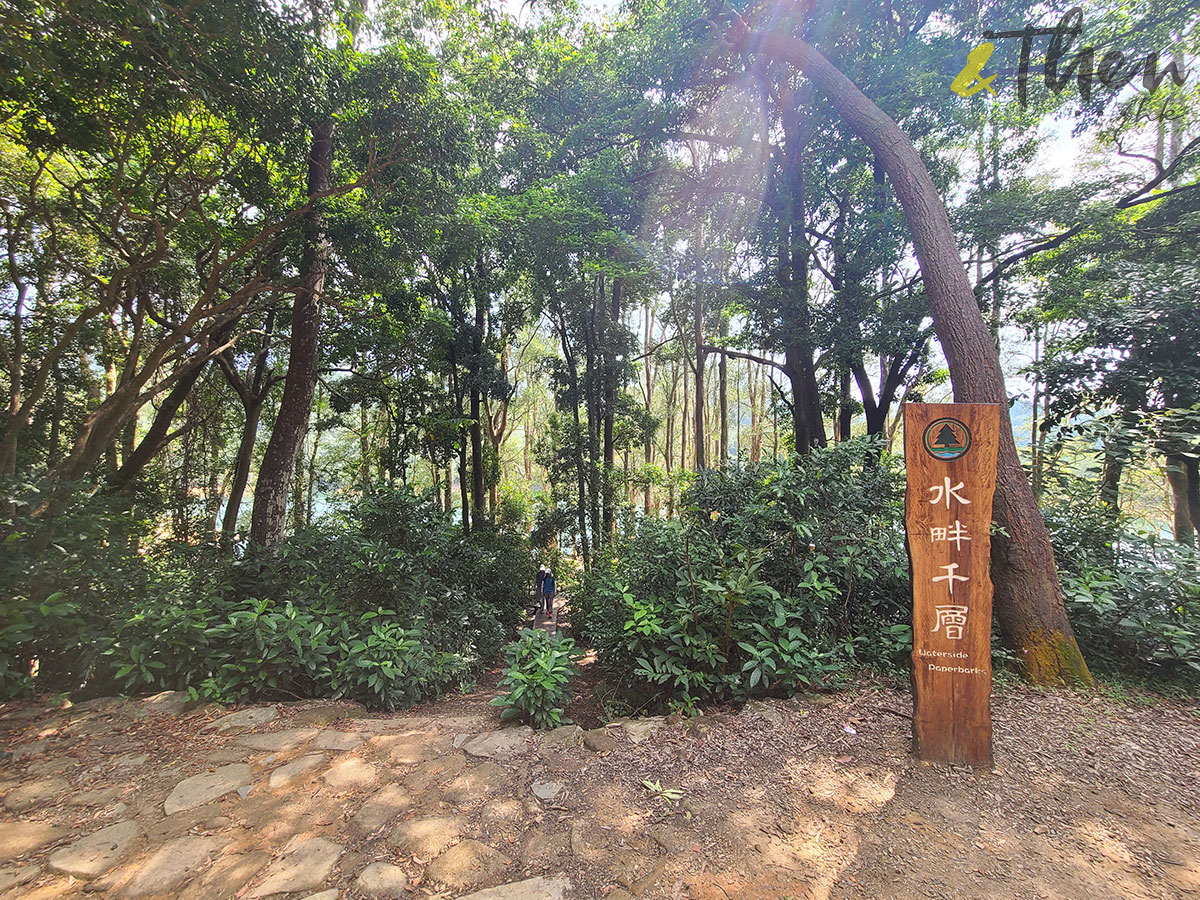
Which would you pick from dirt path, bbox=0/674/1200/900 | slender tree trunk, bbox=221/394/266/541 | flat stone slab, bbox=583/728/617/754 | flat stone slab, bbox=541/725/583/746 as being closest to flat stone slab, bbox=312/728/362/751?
dirt path, bbox=0/674/1200/900

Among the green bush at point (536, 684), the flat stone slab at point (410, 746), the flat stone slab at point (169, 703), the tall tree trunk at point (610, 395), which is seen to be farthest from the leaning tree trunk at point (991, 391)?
the tall tree trunk at point (610, 395)

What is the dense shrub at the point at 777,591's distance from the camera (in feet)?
10.1

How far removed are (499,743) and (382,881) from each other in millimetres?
967

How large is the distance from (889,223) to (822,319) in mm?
1669

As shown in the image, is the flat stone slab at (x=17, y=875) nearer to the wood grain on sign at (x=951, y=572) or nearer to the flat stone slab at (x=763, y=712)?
the flat stone slab at (x=763, y=712)

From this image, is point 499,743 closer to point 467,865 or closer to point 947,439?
point 467,865

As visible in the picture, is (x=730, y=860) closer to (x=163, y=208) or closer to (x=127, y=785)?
(x=127, y=785)

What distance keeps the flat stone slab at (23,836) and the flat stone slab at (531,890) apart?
178 cm

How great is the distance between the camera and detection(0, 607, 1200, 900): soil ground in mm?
1741

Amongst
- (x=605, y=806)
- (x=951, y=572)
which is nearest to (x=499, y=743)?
(x=605, y=806)

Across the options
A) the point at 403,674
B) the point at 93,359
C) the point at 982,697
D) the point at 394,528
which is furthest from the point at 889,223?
the point at 93,359

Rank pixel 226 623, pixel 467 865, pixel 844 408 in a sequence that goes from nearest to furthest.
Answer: pixel 467 865 < pixel 226 623 < pixel 844 408

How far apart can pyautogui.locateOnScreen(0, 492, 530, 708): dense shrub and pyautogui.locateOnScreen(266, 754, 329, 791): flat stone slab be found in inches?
27.2

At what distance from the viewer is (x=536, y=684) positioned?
2.89 metres
